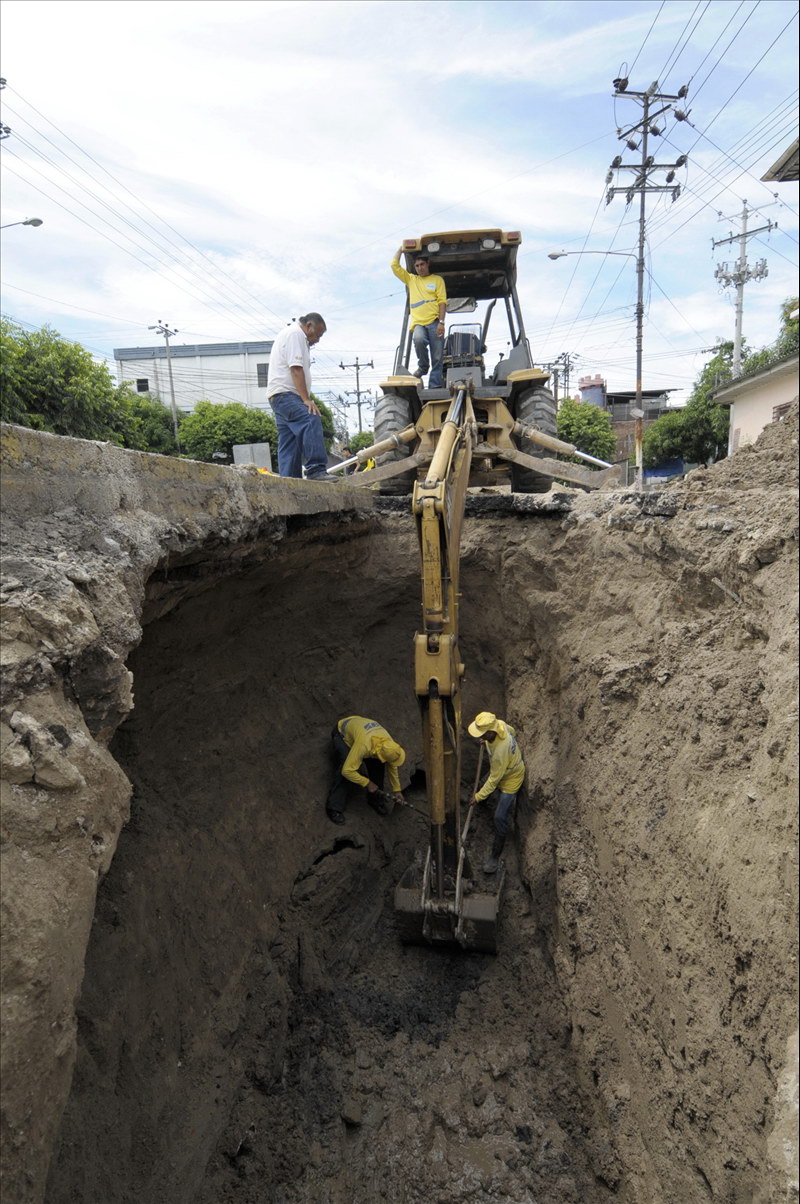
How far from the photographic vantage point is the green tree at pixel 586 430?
30.5 meters

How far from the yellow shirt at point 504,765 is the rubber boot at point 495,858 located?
444mm

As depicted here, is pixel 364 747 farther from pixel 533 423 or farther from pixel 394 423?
pixel 533 423

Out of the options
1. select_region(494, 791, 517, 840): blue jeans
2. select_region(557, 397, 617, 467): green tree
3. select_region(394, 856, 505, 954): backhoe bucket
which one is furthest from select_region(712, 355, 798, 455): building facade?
select_region(557, 397, 617, 467): green tree

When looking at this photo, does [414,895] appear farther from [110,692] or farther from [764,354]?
[764,354]

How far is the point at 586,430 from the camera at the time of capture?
99.7 ft

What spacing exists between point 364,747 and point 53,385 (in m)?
13.1

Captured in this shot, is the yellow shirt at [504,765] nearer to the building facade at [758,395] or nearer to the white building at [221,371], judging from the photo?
the building facade at [758,395]

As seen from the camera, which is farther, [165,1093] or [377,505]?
[377,505]

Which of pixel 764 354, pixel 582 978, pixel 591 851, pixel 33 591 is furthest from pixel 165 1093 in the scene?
pixel 764 354

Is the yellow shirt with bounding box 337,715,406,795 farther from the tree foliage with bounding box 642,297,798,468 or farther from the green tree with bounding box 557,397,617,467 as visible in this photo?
the green tree with bounding box 557,397,617,467

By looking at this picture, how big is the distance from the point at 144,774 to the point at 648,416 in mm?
47067

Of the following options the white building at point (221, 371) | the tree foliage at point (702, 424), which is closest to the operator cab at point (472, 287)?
the tree foliage at point (702, 424)

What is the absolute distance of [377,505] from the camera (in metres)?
6.73

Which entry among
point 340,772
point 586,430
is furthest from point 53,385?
point 586,430
